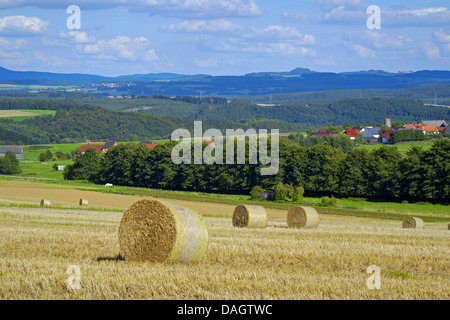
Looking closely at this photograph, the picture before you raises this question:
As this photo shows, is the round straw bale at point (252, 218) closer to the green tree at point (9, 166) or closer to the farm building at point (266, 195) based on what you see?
the farm building at point (266, 195)

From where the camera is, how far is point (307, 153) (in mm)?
79562

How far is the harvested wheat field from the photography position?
9797mm

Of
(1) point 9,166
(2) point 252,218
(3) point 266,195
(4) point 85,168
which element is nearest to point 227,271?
(2) point 252,218

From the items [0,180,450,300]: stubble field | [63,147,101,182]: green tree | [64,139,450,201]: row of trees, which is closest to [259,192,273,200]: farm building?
[64,139,450,201]: row of trees

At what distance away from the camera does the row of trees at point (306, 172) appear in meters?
65.8

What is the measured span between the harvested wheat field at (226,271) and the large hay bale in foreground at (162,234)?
0.90ft

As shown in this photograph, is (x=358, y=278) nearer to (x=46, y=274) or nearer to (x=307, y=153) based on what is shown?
(x=46, y=274)

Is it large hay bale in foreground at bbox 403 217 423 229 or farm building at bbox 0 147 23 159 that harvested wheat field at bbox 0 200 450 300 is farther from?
farm building at bbox 0 147 23 159

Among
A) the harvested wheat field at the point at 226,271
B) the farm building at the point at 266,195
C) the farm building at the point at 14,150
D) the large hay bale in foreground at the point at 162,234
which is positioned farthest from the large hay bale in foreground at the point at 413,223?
the farm building at the point at 14,150

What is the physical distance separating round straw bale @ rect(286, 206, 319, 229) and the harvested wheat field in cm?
982

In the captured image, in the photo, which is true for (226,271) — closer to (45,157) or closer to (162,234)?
(162,234)

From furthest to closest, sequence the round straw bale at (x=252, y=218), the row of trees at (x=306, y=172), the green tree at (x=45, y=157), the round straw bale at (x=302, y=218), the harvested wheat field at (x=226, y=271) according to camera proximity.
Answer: the green tree at (x=45, y=157) → the row of trees at (x=306, y=172) → the round straw bale at (x=302, y=218) → the round straw bale at (x=252, y=218) → the harvested wheat field at (x=226, y=271)
